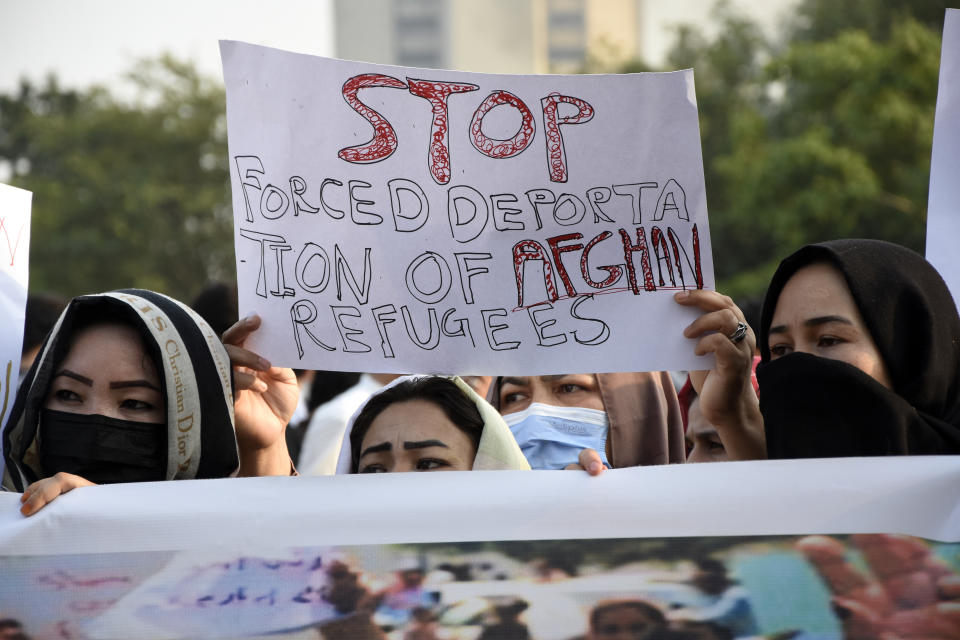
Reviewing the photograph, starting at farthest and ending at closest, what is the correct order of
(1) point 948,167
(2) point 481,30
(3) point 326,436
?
(2) point 481,30 < (3) point 326,436 < (1) point 948,167

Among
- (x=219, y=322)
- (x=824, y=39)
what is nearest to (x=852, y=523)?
(x=219, y=322)

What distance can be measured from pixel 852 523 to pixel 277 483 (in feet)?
3.42

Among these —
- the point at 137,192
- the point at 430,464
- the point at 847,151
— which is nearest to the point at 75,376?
the point at 430,464

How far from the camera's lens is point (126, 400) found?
2492mm

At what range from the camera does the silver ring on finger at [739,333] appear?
245 cm

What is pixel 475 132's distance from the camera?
2.55m


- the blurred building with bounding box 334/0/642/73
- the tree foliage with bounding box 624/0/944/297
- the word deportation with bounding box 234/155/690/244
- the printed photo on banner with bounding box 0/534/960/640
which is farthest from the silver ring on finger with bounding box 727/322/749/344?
the blurred building with bounding box 334/0/642/73

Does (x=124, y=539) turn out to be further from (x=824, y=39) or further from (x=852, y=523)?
(x=824, y=39)

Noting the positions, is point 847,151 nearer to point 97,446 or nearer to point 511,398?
point 511,398

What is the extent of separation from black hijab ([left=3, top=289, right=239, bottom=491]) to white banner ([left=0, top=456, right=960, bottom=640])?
1.28ft

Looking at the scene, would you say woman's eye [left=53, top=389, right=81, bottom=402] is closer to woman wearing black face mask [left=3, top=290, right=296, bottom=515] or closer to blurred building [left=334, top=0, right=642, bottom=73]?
woman wearing black face mask [left=3, top=290, right=296, bottom=515]

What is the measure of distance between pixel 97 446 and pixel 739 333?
1.40 meters

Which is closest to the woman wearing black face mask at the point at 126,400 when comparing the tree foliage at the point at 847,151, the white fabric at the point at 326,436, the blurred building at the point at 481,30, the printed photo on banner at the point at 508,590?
the printed photo on banner at the point at 508,590

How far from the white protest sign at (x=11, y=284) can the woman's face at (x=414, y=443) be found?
0.85 metres
